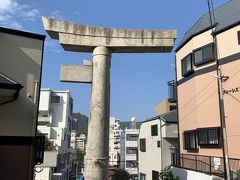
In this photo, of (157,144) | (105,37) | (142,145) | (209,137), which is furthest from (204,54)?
(142,145)

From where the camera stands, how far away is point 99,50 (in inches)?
414

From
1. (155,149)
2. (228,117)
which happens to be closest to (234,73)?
(228,117)

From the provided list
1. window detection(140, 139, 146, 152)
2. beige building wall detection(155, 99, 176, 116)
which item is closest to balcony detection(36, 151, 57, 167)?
window detection(140, 139, 146, 152)

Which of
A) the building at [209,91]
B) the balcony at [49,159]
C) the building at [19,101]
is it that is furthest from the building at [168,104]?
the building at [19,101]

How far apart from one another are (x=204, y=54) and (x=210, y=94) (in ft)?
9.30

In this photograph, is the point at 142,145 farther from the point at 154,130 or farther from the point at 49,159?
the point at 49,159

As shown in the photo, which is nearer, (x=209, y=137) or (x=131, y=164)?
(x=209, y=137)

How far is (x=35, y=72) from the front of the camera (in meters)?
11.8

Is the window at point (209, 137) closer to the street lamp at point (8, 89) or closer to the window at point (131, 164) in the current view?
the street lamp at point (8, 89)

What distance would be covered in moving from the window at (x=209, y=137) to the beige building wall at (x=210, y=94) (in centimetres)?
33

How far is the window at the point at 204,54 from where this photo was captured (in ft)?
68.4

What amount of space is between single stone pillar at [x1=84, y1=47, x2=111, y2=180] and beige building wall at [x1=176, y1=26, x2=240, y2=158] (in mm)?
10926

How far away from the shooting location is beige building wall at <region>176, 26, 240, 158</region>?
18656 millimetres

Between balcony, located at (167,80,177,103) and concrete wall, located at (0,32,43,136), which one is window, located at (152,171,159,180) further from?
concrete wall, located at (0,32,43,136)
